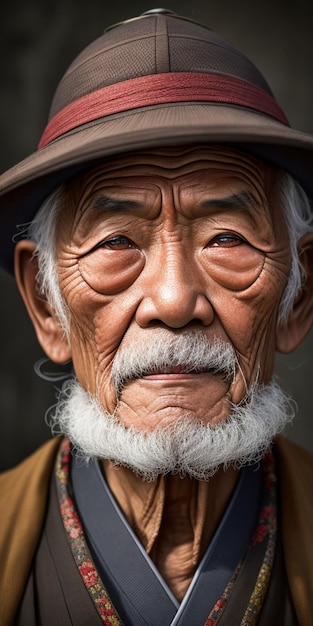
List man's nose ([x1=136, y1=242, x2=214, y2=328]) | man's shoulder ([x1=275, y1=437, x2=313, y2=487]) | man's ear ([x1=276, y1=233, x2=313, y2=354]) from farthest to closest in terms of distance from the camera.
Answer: man's shoulder ([x1=275, y1=437, x2=313, y2=487]), man's ear ([x1=276, y1=233, x2=313, y2=354]), man's nose ([x1=136, y1=242, x2=214, y2=328])

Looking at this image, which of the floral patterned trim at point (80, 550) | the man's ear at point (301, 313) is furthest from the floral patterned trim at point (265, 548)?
the man's ear at point (301, 313)

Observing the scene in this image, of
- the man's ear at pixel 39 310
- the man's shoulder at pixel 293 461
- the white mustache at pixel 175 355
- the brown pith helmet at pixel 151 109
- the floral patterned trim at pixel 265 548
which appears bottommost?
the floral patterned trim at pixel 265 548

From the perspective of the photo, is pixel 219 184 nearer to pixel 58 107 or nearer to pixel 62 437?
pixel 58 107

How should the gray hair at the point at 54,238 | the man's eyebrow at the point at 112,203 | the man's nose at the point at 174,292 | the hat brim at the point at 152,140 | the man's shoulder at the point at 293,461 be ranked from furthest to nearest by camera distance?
the man's shoulder at the point at 293,461
the gray hair at the point at 54,238
the man's eyebrow at the point at 112,203
the man's nose at the point at 174,292
the hat brim at the point at 152,140

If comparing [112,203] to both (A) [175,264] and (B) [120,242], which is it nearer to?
(B) [120,242]

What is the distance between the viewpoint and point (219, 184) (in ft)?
7.93

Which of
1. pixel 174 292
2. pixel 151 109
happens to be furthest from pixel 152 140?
pixel 174 292

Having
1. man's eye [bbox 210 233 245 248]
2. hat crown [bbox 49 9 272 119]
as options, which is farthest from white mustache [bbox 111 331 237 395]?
hat crown [bbox 49 9 272 119]

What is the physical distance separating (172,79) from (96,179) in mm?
383

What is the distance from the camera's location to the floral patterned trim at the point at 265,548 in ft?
7.96

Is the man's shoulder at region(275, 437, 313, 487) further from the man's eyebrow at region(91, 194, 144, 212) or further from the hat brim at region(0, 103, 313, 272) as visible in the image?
the man's eyebrow at region(91, 194, 144, 212)

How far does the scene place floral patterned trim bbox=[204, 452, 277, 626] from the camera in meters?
2.43

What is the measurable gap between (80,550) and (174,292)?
93 cm

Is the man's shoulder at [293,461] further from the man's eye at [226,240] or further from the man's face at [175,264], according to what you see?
the man's eye at [226,240]
